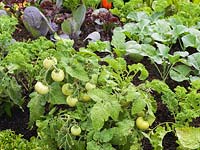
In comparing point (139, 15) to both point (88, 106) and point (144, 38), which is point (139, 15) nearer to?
point (144, 38)

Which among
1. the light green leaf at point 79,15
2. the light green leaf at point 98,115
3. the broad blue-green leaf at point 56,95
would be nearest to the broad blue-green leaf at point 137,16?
the light green leaf at point 79,15

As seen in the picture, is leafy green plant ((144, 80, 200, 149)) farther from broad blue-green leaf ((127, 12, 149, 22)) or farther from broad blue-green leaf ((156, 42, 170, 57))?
broad blue-green leaf ((127, 12, 149, 22))

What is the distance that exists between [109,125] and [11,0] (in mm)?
1392

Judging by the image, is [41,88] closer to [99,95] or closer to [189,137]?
[99,95]

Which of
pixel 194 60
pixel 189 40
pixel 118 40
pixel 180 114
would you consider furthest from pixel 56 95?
pixel 189 40

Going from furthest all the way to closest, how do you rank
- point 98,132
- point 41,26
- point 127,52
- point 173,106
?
point 41,26, point 127,52, point 173,106, point 98,132

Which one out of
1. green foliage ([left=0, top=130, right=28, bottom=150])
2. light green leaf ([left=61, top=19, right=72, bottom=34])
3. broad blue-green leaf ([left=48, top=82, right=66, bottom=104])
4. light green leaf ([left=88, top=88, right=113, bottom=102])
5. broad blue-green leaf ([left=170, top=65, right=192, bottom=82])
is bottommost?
green foliage ([left=0, top=130, right=28, bottom=150])

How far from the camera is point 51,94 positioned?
2.10 metres

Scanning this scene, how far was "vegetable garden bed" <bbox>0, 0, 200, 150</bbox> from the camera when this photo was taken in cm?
202

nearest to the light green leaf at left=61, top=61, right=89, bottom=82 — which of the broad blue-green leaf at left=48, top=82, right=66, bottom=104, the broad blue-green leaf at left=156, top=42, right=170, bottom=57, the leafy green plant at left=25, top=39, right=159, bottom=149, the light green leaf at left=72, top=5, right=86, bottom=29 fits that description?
the leafy green plant at left=25, top=39, right=159, bottom=149

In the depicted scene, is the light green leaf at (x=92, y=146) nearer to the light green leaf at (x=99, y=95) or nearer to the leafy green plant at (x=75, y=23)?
the light green leaf at (x=99, y=95)

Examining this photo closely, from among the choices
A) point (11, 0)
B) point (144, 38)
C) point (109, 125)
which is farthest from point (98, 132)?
point (11, 0)

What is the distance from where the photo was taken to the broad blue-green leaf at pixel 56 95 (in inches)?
82.7

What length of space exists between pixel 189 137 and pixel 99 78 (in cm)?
43
